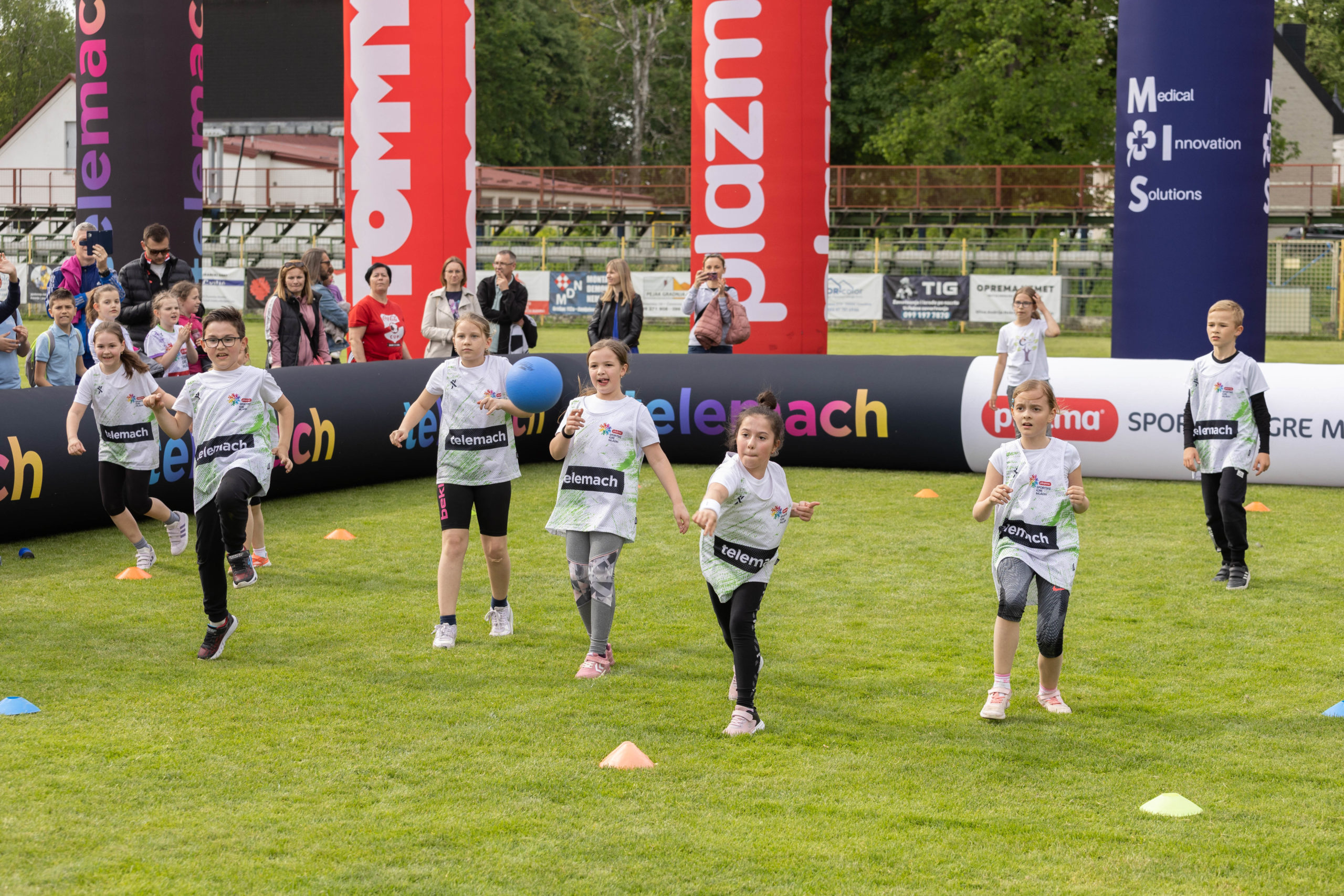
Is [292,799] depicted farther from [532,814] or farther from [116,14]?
[116,14]

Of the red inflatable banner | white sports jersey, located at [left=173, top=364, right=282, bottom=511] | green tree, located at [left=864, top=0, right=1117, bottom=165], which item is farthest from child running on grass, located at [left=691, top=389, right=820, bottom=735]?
green tree, located at [left=864, top=0, right=1117, bottom=165]

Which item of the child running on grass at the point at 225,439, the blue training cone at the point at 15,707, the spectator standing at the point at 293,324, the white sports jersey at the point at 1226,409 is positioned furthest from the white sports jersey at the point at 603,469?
the spectator standing at the point at 293,324

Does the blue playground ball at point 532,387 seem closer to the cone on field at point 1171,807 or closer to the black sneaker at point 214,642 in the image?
the black sneaker at point 214,642

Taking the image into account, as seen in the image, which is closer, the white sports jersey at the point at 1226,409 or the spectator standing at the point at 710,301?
the white sports jersey at the point at 1226,409

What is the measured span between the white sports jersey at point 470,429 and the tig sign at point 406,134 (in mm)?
9257

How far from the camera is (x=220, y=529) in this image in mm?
6562

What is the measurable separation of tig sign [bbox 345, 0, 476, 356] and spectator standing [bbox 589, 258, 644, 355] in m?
3.68

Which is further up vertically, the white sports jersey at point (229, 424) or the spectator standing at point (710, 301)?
the spectator standing at point (710, 301)

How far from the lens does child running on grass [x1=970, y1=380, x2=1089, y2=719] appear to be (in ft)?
18.4

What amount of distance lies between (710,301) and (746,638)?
8.30 metres


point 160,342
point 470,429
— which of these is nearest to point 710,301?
point 160,342

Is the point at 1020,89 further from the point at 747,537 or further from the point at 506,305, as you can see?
the point at 747,537

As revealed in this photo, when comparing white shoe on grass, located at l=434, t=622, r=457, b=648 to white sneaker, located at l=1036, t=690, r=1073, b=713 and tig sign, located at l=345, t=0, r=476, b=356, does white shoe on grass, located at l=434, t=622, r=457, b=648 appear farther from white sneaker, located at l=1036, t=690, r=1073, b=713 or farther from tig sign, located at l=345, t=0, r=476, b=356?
tig sign, located at l=345, t=0, r=476, b=356

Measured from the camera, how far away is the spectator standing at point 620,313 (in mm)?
12539
